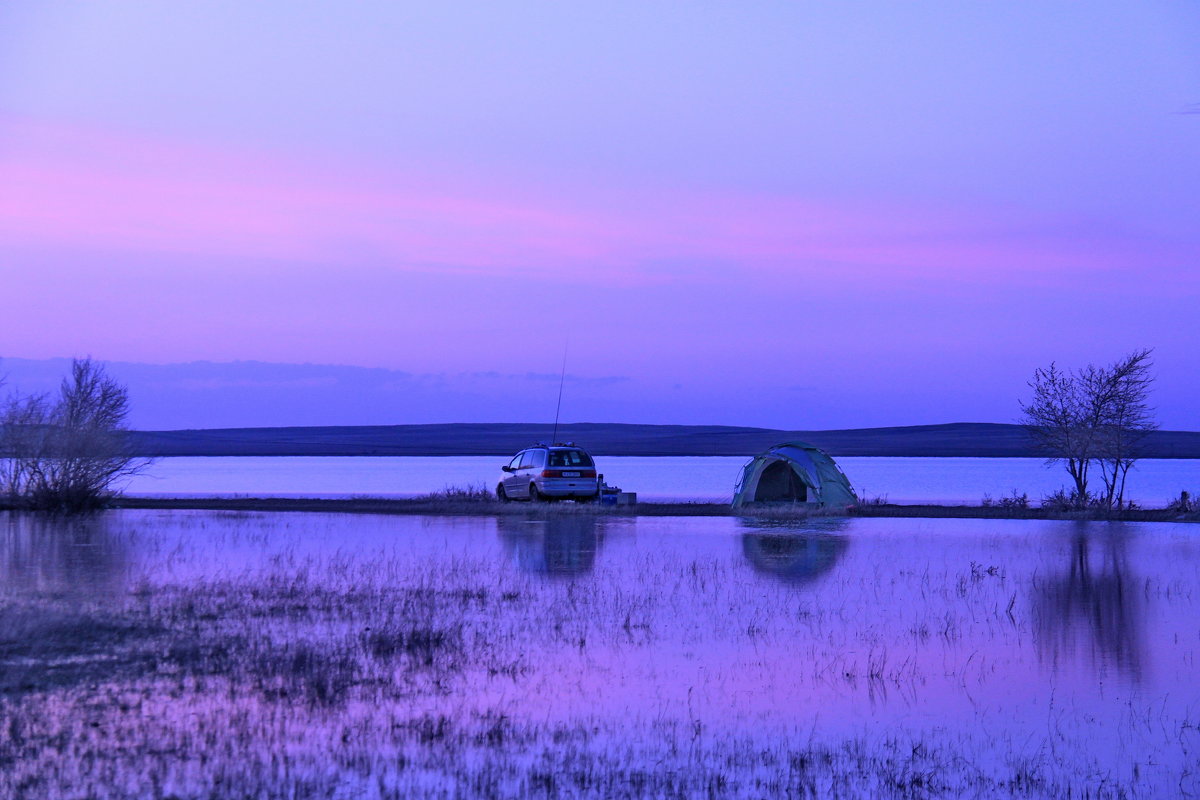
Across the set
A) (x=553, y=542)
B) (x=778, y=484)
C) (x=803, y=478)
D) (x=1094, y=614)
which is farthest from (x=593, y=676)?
(x=778, y=484)

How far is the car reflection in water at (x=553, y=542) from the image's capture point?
68.7ft

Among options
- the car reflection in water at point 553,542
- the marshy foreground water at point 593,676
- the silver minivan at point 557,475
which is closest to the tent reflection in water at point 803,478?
the silver minivan at point 557,475

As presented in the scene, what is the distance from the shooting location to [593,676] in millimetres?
11523

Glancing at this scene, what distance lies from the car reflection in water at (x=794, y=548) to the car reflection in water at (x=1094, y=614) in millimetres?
3514

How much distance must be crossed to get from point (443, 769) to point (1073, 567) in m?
15.2

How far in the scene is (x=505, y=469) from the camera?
A: 38.6 m

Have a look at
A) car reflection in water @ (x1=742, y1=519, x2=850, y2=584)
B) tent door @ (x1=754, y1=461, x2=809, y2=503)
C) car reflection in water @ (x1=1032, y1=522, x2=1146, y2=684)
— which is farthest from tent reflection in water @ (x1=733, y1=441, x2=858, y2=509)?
car reflection in water @ (x1=1032, y1=522, x2=1146, y2=684)

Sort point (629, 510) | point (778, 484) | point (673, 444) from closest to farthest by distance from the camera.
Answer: point (629, 510) < point (778, 484) < point (673, 444)

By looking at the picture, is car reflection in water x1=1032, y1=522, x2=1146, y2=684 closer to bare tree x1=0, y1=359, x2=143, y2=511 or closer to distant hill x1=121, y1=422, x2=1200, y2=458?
bare tree x1=0, y1=359, x2=143, y2=511

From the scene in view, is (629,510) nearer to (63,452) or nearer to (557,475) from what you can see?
(557,475)

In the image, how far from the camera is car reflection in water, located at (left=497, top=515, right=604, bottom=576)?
20938 millimetres

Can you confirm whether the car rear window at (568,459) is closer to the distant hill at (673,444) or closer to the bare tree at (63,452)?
the bare tree at (63,452)

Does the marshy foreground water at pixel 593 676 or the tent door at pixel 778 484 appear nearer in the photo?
the marshy foreground water at pixel 593 676

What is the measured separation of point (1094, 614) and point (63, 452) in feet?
89.2
